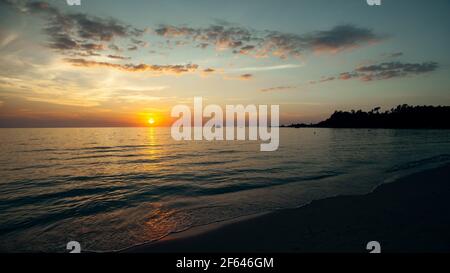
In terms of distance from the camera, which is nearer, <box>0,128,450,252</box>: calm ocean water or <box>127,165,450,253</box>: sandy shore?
<box>127,165,450,253</box>: sandy shore

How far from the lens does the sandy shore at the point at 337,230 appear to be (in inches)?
241

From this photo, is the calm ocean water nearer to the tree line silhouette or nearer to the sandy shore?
the sandy shore

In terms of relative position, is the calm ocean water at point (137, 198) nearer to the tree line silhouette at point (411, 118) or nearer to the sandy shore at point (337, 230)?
the sandy shore at point (337, 230)

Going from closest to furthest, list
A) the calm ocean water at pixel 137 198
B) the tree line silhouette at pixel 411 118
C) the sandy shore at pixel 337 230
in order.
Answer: the sandy shore at pixel 337 230 < the calm ocean water at pixel 137 198 < the tree line silhouette at pixel 411 118

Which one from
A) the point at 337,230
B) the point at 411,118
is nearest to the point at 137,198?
the point at 337,230

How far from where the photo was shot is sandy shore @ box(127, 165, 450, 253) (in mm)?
6129

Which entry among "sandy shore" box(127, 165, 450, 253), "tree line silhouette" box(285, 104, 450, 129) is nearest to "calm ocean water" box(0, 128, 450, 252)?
"sandy shore" box(127, 165, 450, 253)

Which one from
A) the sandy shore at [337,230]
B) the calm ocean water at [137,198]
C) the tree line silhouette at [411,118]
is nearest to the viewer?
the sandy shore at [337,230]

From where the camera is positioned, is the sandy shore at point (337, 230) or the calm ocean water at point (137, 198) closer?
the sandy shore at point (337, 230)

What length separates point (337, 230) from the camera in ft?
23.1

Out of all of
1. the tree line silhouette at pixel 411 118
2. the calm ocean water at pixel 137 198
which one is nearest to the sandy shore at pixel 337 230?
the calm ocean water at pixel 137 198

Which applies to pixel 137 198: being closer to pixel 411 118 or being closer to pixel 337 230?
pixel 337 230
